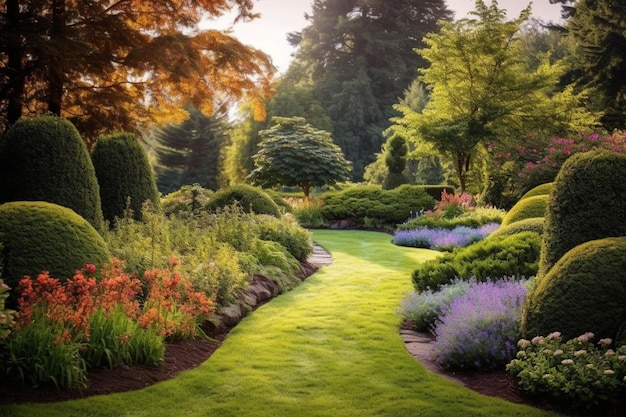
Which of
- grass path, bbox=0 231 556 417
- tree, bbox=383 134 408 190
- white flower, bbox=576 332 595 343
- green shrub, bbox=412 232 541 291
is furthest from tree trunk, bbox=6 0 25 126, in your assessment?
tree, bbox=383 134 408 190

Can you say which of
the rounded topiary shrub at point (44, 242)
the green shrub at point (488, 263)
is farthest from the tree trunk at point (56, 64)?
the green shrub at point (488, 263)

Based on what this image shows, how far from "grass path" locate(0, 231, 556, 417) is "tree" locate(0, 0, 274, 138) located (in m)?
6.40

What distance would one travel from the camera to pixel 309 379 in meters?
4.98

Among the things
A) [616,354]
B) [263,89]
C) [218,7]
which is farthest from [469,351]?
[218,7]

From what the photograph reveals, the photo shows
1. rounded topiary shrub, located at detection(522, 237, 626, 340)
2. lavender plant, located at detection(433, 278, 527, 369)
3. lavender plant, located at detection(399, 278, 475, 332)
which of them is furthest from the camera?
lavender plant, located at detection(399, 278, 475, 332)

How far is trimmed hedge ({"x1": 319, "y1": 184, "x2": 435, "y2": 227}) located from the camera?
65.7 ft

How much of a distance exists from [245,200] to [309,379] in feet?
31.5

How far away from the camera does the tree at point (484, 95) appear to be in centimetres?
2119

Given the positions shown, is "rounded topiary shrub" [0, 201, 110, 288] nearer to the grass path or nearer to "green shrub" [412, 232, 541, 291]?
the grass path

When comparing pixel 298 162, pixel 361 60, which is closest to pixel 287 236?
pixel 298 162

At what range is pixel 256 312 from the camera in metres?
7.52

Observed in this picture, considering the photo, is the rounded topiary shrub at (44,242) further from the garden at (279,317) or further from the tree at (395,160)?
the tree at (395,160)

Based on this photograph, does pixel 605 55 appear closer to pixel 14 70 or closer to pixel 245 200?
pixel 245 200

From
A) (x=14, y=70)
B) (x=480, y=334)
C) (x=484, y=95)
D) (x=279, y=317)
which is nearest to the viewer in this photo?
(x=480, y=334)
